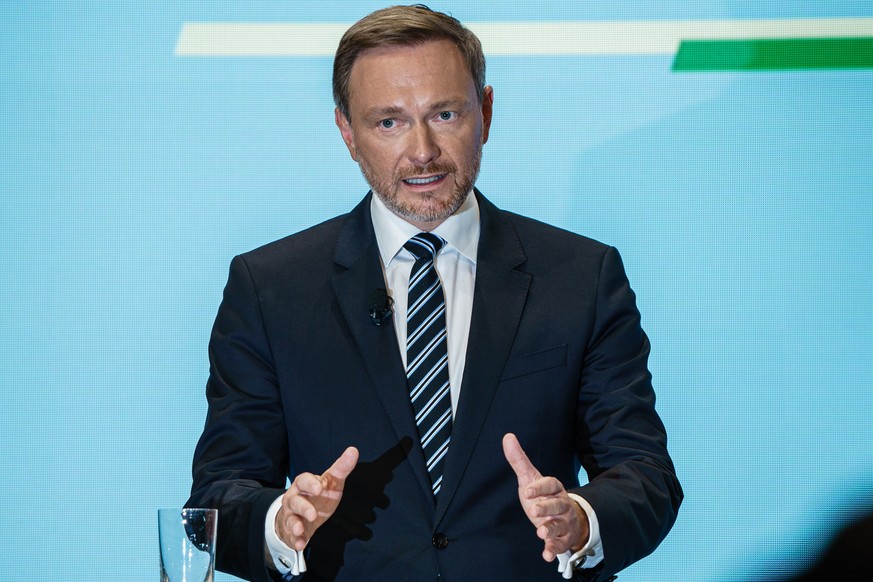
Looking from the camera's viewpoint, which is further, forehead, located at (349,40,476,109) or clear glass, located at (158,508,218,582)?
forehead, located at (349,40,476,109)

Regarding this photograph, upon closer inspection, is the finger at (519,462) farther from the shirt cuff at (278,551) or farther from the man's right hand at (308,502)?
the shirt cuff at (278,551)

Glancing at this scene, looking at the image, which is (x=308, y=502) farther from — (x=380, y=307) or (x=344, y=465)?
(x=380, y=307)

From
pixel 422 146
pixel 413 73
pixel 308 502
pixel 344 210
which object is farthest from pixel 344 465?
pixel 344 210

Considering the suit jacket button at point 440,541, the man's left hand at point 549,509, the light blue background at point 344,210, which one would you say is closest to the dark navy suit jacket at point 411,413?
the suit jacket button at point 440,541

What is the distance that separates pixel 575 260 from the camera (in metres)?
2.71

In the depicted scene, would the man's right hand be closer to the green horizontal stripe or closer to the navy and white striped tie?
the navy and white striped tie

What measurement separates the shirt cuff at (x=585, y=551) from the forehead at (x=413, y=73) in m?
0.93

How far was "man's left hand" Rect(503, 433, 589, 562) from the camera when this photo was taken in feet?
6.86

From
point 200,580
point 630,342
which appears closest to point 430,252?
point 630,342

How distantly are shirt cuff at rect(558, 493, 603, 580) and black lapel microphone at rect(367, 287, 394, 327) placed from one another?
56 cm

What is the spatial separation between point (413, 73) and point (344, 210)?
100 centimetres

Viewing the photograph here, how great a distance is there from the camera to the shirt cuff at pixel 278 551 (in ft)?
7.30

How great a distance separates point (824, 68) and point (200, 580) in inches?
102

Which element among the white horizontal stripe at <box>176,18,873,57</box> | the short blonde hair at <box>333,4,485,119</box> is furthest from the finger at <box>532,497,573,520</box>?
the white horizontal stripe at <box>176,18,873,57</box>
